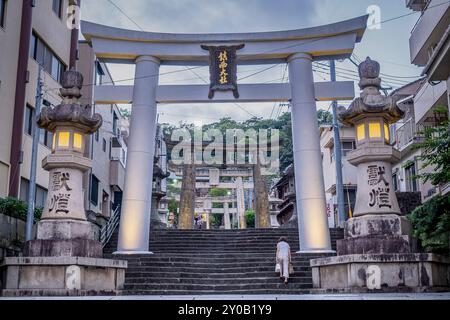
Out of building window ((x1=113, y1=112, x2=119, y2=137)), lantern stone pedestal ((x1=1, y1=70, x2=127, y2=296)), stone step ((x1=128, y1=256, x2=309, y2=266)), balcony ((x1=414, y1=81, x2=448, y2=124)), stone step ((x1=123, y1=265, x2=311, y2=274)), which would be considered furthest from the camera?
building window ((x1=113, y1=112, x2=119, y2=137))

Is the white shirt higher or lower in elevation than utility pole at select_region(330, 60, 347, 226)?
lower

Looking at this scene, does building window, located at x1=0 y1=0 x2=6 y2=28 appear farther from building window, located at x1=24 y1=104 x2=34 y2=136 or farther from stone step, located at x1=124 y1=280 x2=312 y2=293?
stone step, located at x1=124 y1=280 x2=312 y2=293

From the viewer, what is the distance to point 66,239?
11250 mm

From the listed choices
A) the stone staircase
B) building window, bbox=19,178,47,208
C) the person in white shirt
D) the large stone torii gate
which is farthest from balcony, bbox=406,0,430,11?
building window, bbox=19,178,47,208

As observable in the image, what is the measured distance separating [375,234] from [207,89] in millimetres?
8939

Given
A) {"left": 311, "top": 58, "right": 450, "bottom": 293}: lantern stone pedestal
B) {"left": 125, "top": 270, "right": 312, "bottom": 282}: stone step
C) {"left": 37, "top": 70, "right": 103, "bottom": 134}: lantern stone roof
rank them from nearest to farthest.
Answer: {"left": 311, "top": 58, "right": 450, "bottom": 293}: lantern stone pedestal < {"left": 37, "top": 70, "right": 103, "bottom": 134}: lantern stone roof < {"left": 125, "top": 270, "right": 312, "bottom": 282}: stone step

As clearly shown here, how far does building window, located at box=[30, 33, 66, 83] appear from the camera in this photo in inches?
783

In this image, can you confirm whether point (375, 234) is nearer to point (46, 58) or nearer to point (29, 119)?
point (29, 119)

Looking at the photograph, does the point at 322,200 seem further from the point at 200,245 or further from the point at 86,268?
the point at 86,268

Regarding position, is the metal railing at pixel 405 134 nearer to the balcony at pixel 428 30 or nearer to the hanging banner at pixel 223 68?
the balcony at pixel 428 30

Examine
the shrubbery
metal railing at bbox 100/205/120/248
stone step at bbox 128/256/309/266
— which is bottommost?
stone step at bbox 128/256/309/266

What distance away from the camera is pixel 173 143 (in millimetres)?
28281

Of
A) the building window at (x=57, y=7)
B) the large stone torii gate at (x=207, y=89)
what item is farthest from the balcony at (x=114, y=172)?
the large stone torii gate at (x=207, y=89)

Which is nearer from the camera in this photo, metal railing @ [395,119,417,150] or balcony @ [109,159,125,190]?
metal railing @ [395,119,417,150]
